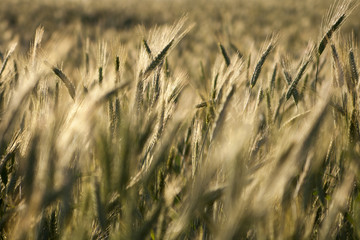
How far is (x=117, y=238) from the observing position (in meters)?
0.57

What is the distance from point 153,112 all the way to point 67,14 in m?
7.82

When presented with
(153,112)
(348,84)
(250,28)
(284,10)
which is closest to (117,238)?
(153,112)

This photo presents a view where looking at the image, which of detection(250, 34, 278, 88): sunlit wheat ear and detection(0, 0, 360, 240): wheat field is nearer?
detection(0, 0, 360, 240): wheat field

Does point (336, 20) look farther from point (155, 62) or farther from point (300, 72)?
point (155, 62)

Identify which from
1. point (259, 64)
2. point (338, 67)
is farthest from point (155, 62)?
point (338, 67)

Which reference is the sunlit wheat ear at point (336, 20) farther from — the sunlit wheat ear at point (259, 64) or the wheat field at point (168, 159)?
the sunlit wheat ear at point (259, 64)

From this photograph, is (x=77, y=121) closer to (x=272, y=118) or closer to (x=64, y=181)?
(x=64, y=181)

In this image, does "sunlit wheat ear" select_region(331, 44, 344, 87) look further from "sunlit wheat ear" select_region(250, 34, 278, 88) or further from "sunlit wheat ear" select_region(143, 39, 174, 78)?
"sunlit wheat ear" select_region(143, 39, 174, 78)

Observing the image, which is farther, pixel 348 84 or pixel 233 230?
pixel 348 84

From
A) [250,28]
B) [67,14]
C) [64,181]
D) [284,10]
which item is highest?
[67,14]

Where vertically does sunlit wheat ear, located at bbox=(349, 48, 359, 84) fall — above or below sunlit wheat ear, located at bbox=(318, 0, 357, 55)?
below

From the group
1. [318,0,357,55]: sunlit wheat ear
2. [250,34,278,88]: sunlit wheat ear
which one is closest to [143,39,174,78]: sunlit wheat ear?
[250,34,278,88]: sunlit wheat ear

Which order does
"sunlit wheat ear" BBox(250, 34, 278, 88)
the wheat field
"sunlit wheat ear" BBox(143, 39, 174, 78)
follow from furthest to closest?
"sunlit wheat ear" BBox(250, 34, 278, 88) < "sunlit wheat ear" BBox(143, 39, 174, 78) < the wheat field

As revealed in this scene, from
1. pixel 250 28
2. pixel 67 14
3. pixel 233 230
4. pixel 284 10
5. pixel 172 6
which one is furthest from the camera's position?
pixel 172 6
